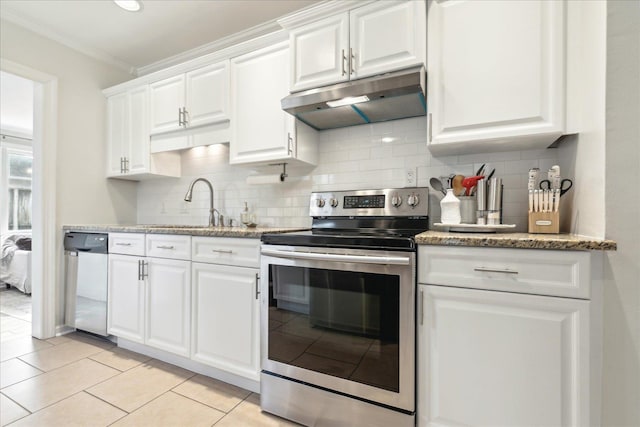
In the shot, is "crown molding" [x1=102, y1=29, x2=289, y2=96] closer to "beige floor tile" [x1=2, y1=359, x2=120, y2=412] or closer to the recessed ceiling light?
the recessed ceiling light

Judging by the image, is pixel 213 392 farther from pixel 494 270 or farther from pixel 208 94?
pixel 208 94

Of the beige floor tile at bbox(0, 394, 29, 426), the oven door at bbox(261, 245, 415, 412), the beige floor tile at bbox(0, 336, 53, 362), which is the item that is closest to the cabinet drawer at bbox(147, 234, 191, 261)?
the oven door at bbox(261, 245, 415, 412)

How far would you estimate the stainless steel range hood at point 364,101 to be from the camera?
154cm

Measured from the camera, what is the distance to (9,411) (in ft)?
5.23

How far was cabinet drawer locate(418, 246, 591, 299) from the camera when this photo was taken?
1.08m

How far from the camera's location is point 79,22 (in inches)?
95.9

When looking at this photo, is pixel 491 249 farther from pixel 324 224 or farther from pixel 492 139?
pixel 324 224

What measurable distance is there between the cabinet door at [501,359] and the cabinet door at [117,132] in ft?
9.64

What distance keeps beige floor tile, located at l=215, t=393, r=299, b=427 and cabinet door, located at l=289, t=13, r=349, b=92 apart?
1868 mm

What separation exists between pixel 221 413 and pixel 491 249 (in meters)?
1.56

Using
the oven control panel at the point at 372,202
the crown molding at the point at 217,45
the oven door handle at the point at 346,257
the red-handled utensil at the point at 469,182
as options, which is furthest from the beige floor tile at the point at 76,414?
the crown molding at the point at 217,45

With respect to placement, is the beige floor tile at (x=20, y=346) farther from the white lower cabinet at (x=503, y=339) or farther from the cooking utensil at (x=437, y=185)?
the cooking utensil at (x=437, y=185)

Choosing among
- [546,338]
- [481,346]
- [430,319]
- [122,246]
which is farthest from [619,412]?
[122,246]

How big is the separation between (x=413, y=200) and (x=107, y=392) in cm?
215
